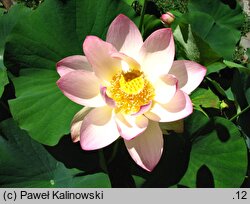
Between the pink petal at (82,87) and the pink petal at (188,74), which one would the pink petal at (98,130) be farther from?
the pink petal at (188,74)

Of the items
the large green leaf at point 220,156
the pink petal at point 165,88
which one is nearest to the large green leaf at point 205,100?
the large green leaf at point 220,156

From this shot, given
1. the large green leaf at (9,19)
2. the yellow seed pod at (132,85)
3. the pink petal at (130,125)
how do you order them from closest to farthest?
the pink petal at (130,125)
the yellow seed pod at (132,85)
the large green leaf at (9,19)

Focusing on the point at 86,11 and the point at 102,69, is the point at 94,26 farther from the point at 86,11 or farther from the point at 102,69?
the point at 102,69

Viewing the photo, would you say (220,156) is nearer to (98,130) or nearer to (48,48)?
(98,130)

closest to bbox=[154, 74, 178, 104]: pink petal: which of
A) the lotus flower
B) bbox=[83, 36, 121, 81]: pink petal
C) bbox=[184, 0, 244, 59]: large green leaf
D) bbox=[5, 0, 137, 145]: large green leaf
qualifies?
the lotus flower

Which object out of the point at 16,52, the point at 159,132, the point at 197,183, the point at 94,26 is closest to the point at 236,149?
the point at 197,183

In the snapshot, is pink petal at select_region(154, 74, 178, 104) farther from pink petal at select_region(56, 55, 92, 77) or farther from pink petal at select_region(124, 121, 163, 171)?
pink petal at select_region(56, 55, 92, 77)
